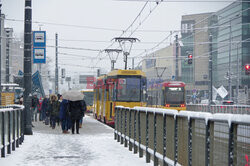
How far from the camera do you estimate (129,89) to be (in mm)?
28344

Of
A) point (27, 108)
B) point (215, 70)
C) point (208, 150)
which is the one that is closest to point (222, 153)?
point (208, 150)

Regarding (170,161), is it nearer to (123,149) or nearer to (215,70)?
(123,149)

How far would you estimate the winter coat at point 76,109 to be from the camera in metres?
19.3

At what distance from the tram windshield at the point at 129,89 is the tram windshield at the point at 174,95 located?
358 inches

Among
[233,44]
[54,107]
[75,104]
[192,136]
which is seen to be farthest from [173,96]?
[233,44]

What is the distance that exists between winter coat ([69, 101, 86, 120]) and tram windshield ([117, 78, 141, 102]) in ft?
28.0

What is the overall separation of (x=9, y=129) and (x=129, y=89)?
1685 centimetres

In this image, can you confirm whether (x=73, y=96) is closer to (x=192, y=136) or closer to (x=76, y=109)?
(x=76, y=109)

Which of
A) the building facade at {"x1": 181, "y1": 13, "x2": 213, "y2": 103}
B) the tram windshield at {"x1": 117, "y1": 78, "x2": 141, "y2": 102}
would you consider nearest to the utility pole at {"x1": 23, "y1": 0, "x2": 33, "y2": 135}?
the tram windshield at {"x1": 117, "y1": 78, "x2": 141, "y2": 102}

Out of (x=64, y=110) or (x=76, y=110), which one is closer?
(x=76, y=110)

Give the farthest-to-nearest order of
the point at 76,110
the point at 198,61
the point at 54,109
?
the point at 198,61, the point at 54,109, the point at 76,110

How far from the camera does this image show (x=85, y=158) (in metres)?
11.4

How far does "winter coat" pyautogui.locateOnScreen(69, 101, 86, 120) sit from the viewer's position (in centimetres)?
1931

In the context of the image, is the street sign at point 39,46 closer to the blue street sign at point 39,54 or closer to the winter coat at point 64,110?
the blue street sign at point 39,54
